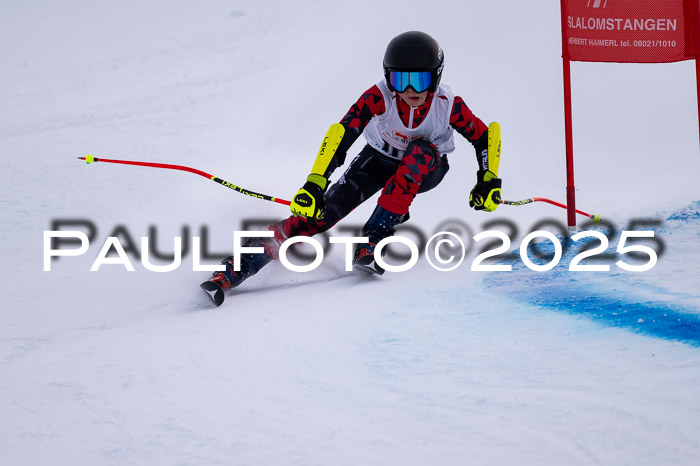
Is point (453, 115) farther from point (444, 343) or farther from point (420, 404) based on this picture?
point (420, 404)

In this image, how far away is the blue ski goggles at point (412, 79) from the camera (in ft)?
11.7

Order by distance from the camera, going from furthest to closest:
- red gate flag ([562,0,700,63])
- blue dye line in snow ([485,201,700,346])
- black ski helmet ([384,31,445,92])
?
red gate flag ([562,0,700,63]) < black ski helmet ([384,31,445,92]) < blue dye line in snow ([485,201,700,346])

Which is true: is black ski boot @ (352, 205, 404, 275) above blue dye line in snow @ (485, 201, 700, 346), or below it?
above

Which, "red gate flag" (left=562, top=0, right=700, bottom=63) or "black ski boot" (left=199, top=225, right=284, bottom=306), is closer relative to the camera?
"black ski boot" (left=199, top=225, right=284, bottom=306)

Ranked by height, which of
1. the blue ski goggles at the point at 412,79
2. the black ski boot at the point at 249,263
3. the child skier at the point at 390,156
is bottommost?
the black ski boot at the point at 249,263

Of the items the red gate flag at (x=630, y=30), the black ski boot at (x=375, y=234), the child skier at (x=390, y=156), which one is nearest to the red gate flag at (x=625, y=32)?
the red gate flag at (x=630, y=30)

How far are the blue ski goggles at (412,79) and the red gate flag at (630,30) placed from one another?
1.17m

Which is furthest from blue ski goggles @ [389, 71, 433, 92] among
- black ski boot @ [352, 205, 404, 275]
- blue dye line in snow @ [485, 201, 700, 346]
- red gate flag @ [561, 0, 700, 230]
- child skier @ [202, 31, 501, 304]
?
red gate flag @ [561, 0, 700, 230]

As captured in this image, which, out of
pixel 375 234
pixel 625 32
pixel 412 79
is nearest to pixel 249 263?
pixel 375 234

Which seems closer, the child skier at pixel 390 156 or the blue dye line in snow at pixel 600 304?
the blue dye line in snow at pixel 600 304

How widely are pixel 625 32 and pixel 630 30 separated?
0.03 meters

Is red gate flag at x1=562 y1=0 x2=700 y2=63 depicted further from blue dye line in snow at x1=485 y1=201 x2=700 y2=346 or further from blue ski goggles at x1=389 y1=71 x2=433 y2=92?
blue dye line in snow at x1=485 y1=201 x2=700 y2=346

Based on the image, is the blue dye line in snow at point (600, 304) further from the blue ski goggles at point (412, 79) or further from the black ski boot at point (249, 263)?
the black ski boot at point (249, 263)

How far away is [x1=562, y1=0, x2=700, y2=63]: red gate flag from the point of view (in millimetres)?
4312
